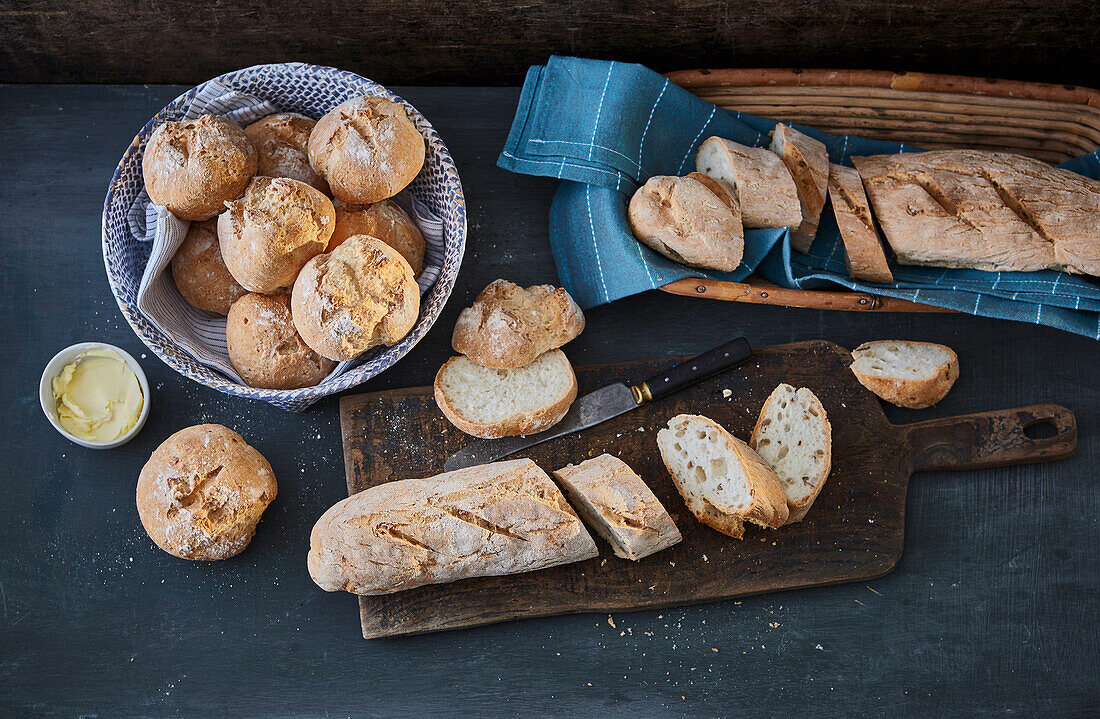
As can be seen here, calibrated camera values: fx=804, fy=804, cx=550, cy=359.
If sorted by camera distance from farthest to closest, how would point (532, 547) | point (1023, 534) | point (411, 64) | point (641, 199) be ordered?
point (411, 64), point (1023, 534), point (641, 199), point (532, 547)

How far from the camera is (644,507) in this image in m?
2.34

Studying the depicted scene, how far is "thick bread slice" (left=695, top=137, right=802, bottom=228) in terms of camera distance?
2.49m

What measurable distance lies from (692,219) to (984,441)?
1255 millimetres

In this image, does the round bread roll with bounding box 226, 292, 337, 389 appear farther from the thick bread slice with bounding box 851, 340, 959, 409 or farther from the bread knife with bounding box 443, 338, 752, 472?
the thick bread slice with bounding box 851, 340, 959, 409

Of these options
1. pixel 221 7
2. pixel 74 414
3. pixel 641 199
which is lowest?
pixel 74 414

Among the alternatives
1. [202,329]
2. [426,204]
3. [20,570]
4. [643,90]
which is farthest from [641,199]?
[20,570]

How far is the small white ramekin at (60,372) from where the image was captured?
2418mm

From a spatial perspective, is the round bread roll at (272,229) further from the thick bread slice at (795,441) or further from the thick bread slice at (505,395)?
the thick bread slice at (795,441)

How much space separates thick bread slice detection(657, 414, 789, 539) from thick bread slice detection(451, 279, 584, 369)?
463 mm

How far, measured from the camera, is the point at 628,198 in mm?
2607

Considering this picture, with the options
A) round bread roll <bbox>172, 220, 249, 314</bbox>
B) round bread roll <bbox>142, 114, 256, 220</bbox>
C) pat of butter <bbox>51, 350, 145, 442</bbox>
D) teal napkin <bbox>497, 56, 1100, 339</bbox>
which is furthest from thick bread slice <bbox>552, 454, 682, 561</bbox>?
pat of butter <bbox>51, 350, 145, 442</bbox>

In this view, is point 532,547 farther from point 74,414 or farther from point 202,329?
point 74,414

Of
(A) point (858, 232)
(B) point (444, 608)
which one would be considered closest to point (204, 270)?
(B) point (444, 608)

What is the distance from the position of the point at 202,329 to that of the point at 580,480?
1242 millimetres
